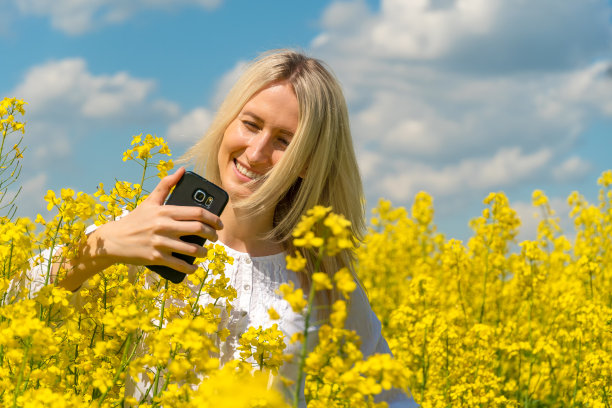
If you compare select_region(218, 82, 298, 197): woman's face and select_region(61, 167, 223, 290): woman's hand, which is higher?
select_region(218, 82, 298, 197): woman's face

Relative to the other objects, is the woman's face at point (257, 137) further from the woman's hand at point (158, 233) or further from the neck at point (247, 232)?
the woman's hand at point (158, 233)

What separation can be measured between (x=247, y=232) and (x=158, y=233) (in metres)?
0.82

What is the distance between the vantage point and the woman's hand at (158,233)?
1.86 meters

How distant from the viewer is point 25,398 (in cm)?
160

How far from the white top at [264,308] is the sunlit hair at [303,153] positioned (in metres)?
0.12

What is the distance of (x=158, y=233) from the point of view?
6.23ft

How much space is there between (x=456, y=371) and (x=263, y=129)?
4.99 feet

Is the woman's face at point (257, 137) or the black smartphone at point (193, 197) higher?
the woman's face at point (257, 137)

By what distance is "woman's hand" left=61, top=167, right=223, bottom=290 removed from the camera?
1.86 metres

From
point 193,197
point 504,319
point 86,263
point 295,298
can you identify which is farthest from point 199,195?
point 504,319

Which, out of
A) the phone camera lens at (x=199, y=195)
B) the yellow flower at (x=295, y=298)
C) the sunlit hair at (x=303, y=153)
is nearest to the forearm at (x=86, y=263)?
the phone camera lens at (x=199, y=195)

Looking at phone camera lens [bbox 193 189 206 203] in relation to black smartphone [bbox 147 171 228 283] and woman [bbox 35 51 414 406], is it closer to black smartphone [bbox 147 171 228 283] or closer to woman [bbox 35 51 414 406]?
black smartphone [bbox 147 171 228 283]

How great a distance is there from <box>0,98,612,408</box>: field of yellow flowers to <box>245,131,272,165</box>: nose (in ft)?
0.88

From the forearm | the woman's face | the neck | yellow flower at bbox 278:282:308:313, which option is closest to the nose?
the woman's face
